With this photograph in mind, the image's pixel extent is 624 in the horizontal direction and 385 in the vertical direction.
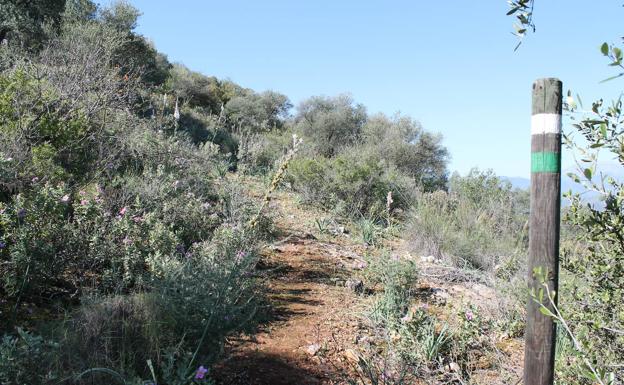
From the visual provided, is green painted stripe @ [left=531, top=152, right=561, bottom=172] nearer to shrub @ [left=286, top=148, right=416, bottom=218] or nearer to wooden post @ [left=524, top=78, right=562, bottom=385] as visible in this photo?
wooden post @ [left=524, top=78, right=562, bottom=385]

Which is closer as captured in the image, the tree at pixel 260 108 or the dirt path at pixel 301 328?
the dirt path at pixel 301 328

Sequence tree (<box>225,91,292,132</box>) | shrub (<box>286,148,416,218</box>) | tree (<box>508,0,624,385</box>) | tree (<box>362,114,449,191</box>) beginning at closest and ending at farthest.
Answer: tree (<box>508,0,624,385</box>) → shrub (<box>286,148,416,218</box>) → tree (<box>362,114,449,191</box>) → tree (<box>225,91,292,132</box>)

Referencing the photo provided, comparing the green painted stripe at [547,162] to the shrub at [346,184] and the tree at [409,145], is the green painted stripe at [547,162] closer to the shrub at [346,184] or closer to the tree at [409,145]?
the shrub at [346,184]

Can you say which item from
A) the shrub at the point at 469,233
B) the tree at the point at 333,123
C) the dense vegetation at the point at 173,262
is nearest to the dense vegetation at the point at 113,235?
the dense vegetation at the point at 173,262

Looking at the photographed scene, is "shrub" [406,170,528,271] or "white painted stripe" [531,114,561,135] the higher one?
"white painted stripe" [531,114,561,135]

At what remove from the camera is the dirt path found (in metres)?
2.99

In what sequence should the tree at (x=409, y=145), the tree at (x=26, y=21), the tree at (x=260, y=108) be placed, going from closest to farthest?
the tree at (x=26, y=21)
the tree at (x=409, y=145)
the tree at (x=260, y=108)

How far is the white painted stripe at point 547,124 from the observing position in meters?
1.98

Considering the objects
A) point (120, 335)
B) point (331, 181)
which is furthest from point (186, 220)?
point (331, 181)

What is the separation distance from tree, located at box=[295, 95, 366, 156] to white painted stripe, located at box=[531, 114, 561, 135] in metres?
17.6

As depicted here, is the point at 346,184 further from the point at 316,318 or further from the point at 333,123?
the point at 333,123

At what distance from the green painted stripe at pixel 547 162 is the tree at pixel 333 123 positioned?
17592mm

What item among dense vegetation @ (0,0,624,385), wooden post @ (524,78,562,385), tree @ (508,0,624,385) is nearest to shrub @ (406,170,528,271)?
dense vegetation @ (0,0,624,385)

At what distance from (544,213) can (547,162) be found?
0.21 meters
